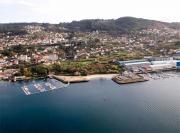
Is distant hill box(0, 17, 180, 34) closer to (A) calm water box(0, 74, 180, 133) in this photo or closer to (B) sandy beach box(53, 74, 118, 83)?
(B) sandy beach box(53, 74, 118, 83)

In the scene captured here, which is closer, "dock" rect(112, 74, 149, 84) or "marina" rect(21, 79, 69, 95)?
"marina" rect(21, 79, 69, 95)

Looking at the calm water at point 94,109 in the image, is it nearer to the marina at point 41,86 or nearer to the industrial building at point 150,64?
the marina at point 41,86

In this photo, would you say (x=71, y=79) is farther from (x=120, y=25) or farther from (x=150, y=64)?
(x=120, y=25)

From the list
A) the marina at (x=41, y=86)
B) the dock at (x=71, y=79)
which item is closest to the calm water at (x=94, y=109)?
the marina at (x=41, y=86)

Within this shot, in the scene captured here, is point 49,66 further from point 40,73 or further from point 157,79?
point 157,79

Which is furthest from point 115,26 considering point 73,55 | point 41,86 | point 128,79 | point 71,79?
point 41,86

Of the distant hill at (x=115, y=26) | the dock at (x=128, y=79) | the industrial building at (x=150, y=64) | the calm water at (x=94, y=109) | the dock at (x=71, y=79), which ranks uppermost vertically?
the distant hill at (x=115, y=26)

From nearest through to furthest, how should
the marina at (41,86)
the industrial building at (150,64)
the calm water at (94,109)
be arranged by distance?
1. the calm water at (94,109)
2. the marina at (41,86)
3. the industrial building at (150,64)

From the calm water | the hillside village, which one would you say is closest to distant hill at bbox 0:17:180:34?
the hillside village

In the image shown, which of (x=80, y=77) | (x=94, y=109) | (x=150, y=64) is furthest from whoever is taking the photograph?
(x=150, y=64)
